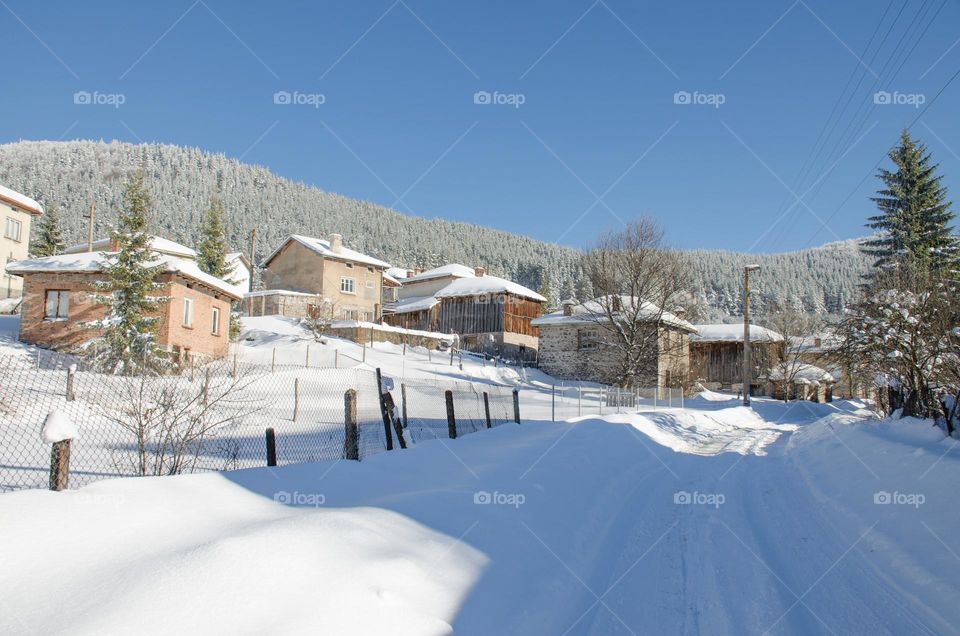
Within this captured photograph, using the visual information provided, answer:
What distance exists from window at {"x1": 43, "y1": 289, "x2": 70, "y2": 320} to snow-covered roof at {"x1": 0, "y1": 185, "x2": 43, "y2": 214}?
1861 cm

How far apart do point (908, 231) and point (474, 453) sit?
34359 mm

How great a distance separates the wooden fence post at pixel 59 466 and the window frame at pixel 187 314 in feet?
79.1

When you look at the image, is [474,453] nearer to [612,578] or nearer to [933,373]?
[612,578]

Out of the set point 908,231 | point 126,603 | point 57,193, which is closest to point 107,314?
point 126,603

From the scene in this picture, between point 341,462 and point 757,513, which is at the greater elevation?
point 341,462

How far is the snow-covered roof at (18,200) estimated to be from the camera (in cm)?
4006

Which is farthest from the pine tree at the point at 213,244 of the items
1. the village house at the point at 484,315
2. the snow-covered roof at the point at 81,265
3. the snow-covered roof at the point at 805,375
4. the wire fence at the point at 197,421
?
the snow-covered roof at the point at 805,375

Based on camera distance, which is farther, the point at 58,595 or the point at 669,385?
the point at 669,385

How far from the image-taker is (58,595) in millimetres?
3729

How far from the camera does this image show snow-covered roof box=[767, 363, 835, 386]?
161 feet

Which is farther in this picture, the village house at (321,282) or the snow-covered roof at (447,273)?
the snow-covered roof at (447,273)

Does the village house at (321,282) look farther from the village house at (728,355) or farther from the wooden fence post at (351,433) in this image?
the wooden fence post at (351,433)

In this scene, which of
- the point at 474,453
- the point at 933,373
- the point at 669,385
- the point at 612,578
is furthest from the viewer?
the point at 669,385

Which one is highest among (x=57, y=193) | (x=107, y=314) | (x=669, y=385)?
(x=57, y=193)
